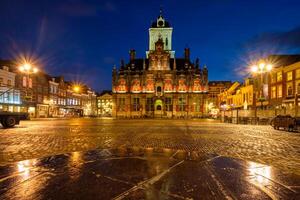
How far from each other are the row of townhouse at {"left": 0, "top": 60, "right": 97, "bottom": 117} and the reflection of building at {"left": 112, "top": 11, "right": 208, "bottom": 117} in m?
16.6

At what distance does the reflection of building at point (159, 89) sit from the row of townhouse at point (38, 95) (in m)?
16.6

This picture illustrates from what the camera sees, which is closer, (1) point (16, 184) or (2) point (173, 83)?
(1) point (16, 184)

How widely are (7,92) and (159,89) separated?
1606 inches

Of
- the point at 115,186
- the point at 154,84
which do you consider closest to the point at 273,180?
the point at 115,186

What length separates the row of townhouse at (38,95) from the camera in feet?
145

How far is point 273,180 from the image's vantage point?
17.5ft

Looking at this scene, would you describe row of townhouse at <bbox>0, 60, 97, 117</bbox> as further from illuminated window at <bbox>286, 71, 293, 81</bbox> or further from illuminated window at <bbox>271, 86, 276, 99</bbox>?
illuminated window at <bbox>271, 86, 276, 99</bbox>

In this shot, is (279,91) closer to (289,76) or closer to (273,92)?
(273,92)

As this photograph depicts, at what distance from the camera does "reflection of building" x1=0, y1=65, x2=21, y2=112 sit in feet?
140

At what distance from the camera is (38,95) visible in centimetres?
5803

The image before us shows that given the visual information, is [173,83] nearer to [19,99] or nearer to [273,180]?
[19,99]

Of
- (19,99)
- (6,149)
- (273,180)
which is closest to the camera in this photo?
(273,180)

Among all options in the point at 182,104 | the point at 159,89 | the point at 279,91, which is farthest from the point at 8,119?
the point at 182,104

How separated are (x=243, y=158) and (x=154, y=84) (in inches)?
2511
